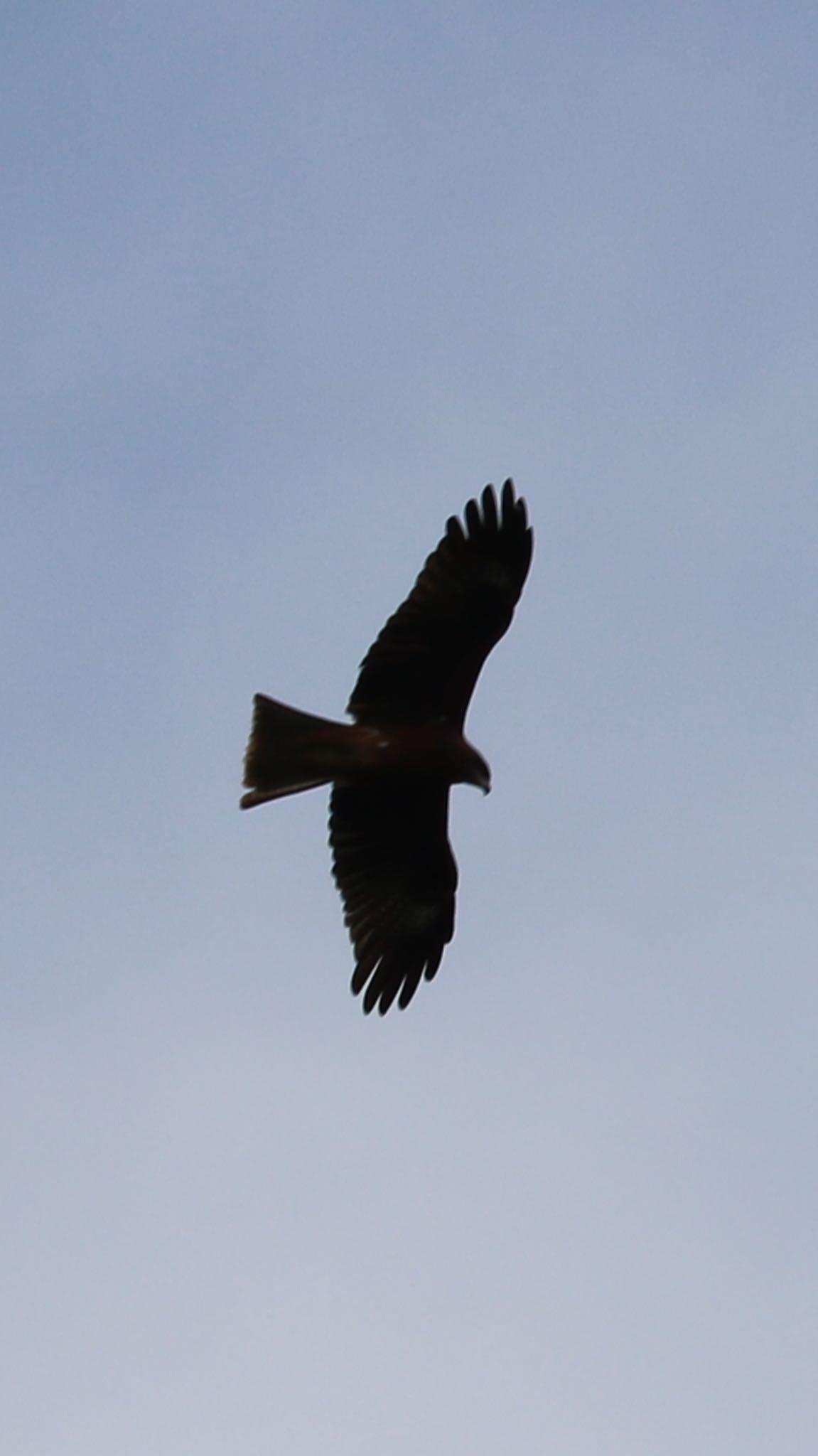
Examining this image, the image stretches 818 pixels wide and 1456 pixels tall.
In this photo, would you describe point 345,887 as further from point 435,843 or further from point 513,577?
point 513,577

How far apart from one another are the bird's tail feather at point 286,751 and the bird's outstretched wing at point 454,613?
41 cm

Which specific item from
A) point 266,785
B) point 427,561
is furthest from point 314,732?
point 427,561

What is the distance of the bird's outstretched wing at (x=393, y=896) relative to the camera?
46.6 feet

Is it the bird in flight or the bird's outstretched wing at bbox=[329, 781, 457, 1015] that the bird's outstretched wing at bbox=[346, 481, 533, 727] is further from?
the bird's outstretched wing at bbox=[329, 781, 457, 1015]

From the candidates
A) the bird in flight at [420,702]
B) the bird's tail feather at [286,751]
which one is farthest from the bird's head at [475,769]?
the bird's tail feather at [286,751]

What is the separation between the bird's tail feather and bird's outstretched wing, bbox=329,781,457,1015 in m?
0.97

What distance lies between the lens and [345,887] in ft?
47.0

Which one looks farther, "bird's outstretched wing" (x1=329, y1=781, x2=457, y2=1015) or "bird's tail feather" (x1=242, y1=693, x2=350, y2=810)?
"bird's outstretched wing" (x1=329, y1=781, x2=457, y2=1015)

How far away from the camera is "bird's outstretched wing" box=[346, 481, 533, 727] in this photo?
13180 mm

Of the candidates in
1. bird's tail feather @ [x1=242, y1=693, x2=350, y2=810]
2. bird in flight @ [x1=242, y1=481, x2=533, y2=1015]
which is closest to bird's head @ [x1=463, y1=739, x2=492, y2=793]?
bird in flight @ [x1=242, y1=481, x2=533, y2=1015]

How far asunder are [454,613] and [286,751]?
140cm

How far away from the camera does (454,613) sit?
13.2 metres

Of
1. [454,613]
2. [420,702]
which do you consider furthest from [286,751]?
[454,613]

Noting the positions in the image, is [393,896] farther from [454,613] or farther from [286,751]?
[454,613]
